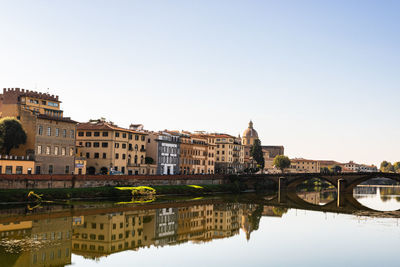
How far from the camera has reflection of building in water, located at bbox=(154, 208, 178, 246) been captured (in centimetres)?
4322

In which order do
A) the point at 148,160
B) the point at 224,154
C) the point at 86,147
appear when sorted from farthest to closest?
the point at 224,154, the point at 148,160, the point at 86,147

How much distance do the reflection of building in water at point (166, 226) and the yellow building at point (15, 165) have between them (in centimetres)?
2276

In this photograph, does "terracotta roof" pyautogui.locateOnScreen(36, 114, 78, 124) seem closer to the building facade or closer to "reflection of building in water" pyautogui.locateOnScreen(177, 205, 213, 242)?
the building facade

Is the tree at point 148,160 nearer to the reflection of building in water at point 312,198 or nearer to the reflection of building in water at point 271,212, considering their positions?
the reflection of building in water at point 312,198

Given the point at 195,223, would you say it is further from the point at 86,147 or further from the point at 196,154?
the point at 196,154

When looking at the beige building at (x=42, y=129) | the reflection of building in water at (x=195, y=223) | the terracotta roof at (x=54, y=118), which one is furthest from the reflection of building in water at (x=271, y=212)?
the terracotta roof at (x=54, y=118)

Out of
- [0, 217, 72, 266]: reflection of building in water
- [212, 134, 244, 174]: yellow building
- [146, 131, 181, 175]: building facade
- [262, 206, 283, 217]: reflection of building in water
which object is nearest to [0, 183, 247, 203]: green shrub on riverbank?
[0, 217, 72, 266]: reflection of building in water

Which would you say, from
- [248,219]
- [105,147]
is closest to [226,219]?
[248,219]

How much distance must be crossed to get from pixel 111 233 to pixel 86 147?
49.5 meters

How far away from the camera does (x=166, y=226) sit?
50.6m

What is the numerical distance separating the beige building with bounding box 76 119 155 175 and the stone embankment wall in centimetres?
808

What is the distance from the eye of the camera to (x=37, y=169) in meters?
74.2

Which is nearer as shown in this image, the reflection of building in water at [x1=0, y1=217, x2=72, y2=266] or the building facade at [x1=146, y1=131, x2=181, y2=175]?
the reflection of building in water at [x1=0, y1=217, x2=72, y2=266]

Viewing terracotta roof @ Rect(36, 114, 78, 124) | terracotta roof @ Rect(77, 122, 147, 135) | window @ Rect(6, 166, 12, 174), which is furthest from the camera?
terracotta roof @ Rect(77, 122, 147, 135)
